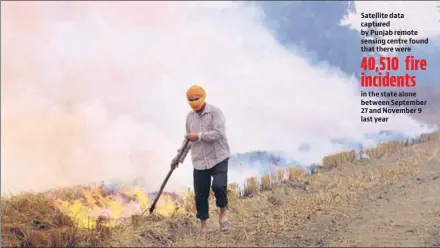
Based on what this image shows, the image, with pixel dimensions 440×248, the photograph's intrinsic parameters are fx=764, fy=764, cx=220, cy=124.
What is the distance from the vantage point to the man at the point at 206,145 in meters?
6.66

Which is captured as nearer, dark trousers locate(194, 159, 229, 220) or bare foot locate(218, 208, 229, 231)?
Result: dark trousers locate(194, 159, 229, 220)

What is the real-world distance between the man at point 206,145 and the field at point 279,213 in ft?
1.68

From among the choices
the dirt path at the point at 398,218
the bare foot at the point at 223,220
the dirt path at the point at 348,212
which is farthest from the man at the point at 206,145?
the dirt path at the point at 398,218

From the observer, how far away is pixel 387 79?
759 centimetres

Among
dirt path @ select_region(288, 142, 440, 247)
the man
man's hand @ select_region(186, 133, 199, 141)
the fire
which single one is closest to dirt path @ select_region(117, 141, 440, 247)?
dirt path @ select_region(288, 142, 440, 247)

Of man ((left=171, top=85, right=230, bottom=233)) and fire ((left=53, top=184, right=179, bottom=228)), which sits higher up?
man ((left=171, top=85, right=230, bottom=233))

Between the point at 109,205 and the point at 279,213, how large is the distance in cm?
208

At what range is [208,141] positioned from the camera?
6.74 meters

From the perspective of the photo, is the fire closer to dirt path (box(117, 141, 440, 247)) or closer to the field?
A: the field

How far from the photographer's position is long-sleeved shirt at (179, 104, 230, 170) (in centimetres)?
673

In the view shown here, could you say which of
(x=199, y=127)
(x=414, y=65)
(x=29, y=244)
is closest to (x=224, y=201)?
(x=199, y=127)

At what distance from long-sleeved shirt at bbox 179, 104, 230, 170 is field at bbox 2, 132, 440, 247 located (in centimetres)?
74

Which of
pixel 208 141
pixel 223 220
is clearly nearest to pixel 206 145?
pixel 208 141

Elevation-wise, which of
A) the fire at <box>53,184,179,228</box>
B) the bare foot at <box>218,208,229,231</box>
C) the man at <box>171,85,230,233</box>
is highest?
the man at <box>171,85,230,233</box>
